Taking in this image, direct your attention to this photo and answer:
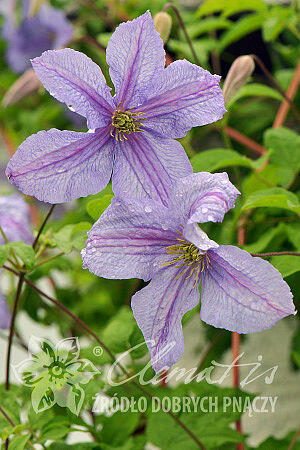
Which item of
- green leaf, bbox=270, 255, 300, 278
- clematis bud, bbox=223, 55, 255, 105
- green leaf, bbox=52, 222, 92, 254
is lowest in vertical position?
green leaf, bbox=270, 255, 300, 278

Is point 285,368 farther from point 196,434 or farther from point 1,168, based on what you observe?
point 1,168

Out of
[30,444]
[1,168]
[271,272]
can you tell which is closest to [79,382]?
[30,444]

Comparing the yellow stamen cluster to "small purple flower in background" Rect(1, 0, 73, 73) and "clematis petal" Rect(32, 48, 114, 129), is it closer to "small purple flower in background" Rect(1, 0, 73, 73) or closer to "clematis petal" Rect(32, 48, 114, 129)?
"clematis petal" Rect(32, 48, 114, 129)

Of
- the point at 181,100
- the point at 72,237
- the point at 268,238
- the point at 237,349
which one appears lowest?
the point at 237,349

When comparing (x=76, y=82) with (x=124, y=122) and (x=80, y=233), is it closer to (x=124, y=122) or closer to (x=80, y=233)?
(x=124, y=122)

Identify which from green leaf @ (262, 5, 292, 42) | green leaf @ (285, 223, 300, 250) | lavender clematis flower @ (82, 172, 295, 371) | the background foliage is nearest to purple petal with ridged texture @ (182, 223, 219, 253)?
lavender clematis flower @ (82, 172, 295, 371)

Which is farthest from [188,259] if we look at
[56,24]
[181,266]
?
[56,24]

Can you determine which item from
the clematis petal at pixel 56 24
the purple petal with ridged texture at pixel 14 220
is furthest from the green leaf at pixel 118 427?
the clematis petal at pixel 56 24
